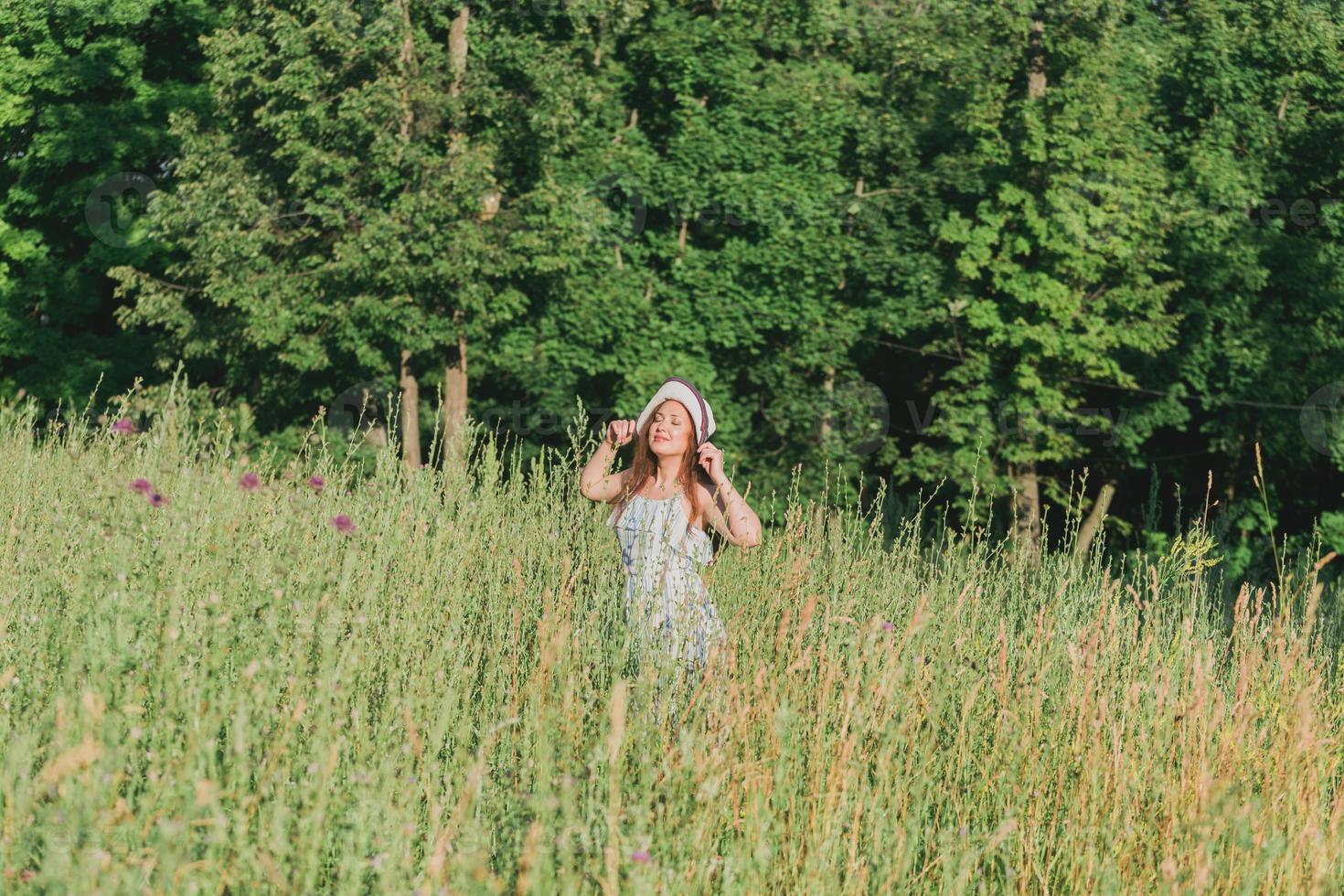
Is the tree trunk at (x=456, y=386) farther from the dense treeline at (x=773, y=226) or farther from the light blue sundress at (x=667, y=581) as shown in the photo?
the light blue sundress at (x=667, y=581)

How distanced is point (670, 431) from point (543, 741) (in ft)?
8.08

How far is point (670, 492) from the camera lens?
5207mm

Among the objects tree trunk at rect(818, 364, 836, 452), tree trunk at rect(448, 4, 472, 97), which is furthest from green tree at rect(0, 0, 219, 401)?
tree trunk at rect(818, 364, 836, 452)

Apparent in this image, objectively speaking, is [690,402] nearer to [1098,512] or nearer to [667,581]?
[667,581]

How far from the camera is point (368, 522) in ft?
17.4

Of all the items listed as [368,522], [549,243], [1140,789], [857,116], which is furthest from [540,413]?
[1140,789]

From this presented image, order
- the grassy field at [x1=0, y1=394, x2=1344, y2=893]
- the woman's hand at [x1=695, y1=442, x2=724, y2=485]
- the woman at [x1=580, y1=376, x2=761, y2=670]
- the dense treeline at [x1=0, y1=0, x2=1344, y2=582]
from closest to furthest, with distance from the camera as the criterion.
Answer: the grassy field at [x1=0, y1=394, x2=1344, y2=893] < the woman at [x1=580, y1=376, x2=761, y2=670] < the woman's hand at [x1=695, y1=442, x2=724, y2=485] < the dense treeline at [x1=0, y1=0, x2=1344, y2=582]

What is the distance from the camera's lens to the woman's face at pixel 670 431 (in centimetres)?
513

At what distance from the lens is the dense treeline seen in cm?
1794

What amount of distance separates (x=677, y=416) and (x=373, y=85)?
13.3m

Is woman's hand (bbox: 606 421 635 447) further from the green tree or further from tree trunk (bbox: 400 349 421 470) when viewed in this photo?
the green tree

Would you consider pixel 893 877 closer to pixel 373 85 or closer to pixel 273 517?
pixel 273 517

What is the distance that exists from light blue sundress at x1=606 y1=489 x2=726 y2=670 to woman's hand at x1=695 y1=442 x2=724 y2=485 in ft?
0.51

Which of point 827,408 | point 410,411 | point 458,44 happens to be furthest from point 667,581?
point 827,408
